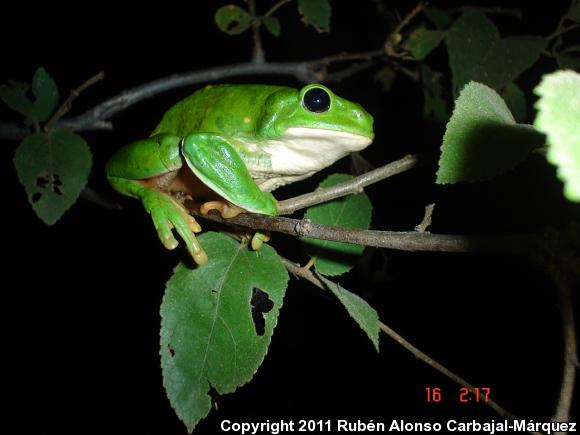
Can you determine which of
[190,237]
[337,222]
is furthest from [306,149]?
[190,237]

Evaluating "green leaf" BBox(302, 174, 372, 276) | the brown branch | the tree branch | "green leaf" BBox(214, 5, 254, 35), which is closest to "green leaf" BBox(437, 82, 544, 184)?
the brown branch

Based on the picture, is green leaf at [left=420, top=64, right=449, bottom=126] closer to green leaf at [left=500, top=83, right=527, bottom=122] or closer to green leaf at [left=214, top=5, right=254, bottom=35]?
green leaf at [left=500, top=83, right=527, bottom=122]

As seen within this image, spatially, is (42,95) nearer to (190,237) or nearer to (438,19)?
(190,237)

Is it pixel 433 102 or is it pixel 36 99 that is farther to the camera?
pixel 433 102

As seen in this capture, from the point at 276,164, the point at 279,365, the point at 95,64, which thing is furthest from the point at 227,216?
the point at 95,64

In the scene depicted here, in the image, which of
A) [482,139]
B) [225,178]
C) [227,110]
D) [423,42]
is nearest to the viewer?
[482,139]

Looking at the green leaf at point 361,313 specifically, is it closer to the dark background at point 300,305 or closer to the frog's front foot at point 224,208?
the frog's front foot at point 224,208

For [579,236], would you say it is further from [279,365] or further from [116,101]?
[279,365]
